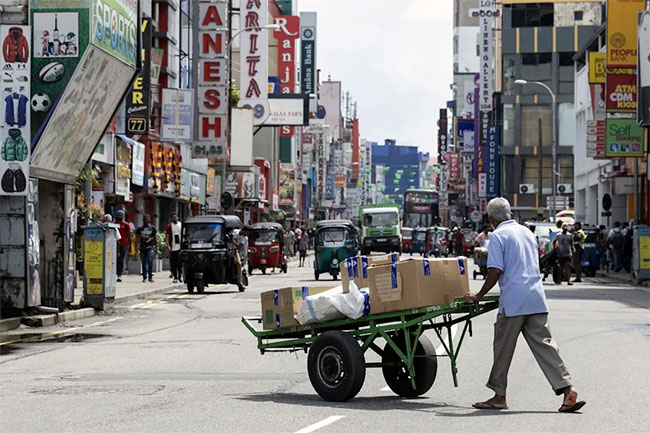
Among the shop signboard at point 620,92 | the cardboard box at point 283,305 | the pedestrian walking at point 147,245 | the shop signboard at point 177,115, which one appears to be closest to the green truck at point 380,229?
the shop signboard at point 620,92

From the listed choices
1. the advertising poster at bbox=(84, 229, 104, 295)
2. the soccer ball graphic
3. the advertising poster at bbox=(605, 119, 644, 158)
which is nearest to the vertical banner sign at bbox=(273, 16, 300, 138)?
the advertising poster at bbox=(605, 119, 644, 158)

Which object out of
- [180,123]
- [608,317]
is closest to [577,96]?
[180,123]

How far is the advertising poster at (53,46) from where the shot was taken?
2180 centimetres

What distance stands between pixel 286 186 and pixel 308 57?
1884 centimetres

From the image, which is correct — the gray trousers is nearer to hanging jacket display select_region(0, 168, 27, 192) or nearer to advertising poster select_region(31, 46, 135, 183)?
hanging jacket display select_region(0, 168, 27, 192)

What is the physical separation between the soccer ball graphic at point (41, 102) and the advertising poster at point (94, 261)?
3.04m

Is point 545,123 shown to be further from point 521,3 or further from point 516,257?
point 516,257

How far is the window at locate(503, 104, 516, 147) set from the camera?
105125 millimetres

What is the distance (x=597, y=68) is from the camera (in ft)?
194

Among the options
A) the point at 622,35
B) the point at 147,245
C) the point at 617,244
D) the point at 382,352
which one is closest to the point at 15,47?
the point at 382,352

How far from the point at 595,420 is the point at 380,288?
2.23 m

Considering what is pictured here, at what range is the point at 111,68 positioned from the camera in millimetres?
24078

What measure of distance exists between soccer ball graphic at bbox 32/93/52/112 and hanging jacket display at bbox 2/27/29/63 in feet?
4.07

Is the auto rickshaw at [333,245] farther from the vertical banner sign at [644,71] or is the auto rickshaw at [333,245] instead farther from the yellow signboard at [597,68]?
the yellow signboard at [597,68]
